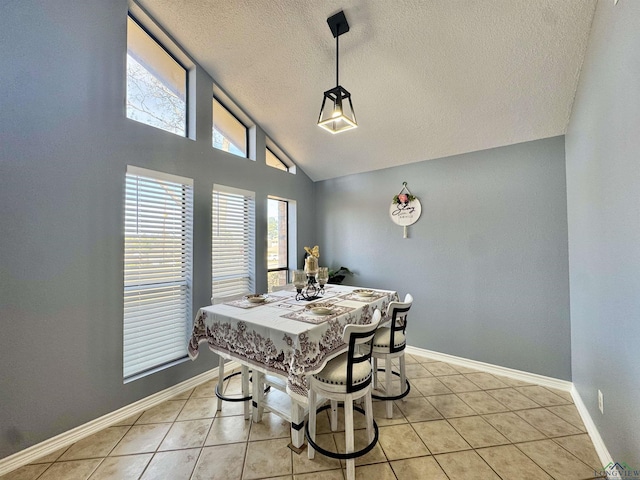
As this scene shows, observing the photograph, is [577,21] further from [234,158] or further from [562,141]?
[234,158]

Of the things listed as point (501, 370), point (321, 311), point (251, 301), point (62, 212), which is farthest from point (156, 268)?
point (501, 370)

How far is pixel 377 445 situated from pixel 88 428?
2.20 m

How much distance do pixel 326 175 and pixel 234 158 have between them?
1568 mm

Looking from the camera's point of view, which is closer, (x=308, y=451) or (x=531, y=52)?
(x=308, y=451)

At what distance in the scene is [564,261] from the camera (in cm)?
264

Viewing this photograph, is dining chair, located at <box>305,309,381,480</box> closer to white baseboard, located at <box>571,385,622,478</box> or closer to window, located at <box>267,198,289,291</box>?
white baseboard, located at <box>571,385,622,478</box>

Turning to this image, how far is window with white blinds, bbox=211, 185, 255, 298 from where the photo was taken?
312cm

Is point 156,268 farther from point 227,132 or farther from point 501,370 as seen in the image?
point 501,370

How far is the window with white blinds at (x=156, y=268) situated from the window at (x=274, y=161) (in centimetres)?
138

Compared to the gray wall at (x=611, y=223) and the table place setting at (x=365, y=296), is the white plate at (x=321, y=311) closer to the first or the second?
the table place setting at (x=365, y=296)

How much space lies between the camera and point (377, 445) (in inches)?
75.9

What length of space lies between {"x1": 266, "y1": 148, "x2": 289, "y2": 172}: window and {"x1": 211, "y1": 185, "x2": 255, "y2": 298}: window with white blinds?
2.37ft

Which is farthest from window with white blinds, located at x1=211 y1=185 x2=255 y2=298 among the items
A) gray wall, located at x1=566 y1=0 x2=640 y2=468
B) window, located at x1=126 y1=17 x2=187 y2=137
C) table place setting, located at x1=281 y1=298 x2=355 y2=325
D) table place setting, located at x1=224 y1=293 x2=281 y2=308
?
gray wall, located at x1=566 y1=0 x2=640 y2=468

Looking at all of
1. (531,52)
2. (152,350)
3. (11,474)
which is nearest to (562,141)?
(531,52)
